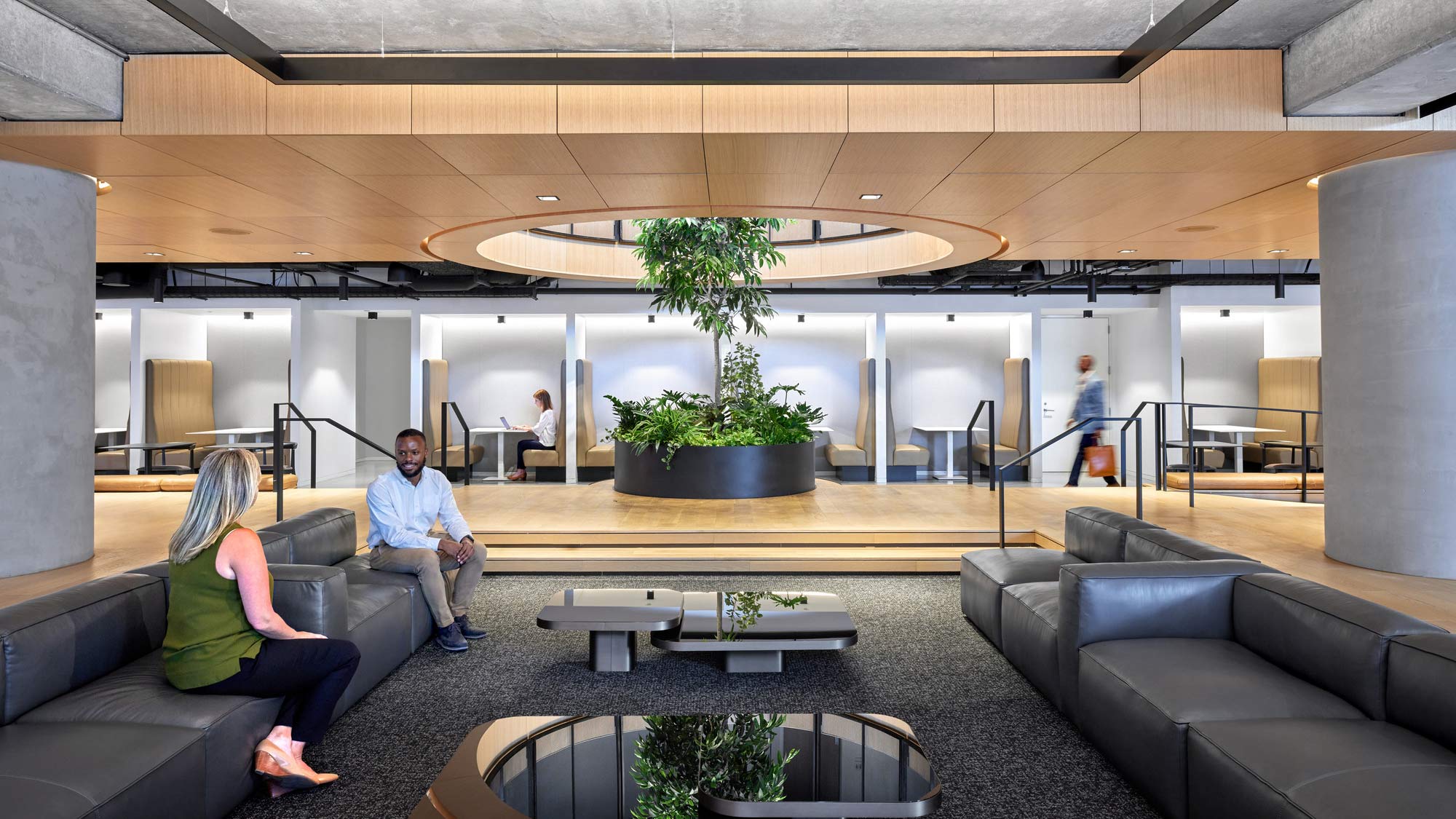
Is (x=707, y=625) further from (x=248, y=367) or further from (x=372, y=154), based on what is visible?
(x=248, y=367)

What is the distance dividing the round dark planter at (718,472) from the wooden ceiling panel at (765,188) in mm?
3018

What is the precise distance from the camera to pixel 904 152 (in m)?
4.55

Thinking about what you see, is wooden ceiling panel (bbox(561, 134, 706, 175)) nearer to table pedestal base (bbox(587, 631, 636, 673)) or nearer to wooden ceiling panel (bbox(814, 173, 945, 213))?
wooden ceiling panel (bbox(814, 173, 945, 213))

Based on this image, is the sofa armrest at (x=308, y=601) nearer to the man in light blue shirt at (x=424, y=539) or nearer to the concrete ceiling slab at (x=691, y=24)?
the man in light blue shirt at (x=424, y=539)

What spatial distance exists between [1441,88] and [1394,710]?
3.26m

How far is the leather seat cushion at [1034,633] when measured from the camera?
347 centimetres

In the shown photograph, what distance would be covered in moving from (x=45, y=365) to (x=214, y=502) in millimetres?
3404

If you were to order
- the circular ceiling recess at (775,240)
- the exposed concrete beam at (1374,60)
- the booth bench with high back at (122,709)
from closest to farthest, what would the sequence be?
the booth bench with high back at (122,709) < the exposed concrete beam at (1374,60) < the circular ceiling recess at (775,240)

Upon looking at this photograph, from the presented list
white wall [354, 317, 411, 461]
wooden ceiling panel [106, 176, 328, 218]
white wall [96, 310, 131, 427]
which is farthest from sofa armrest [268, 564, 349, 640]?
white wall [96, 310, 131, 427]

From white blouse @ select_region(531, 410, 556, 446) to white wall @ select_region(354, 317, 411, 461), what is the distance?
4.50 meters

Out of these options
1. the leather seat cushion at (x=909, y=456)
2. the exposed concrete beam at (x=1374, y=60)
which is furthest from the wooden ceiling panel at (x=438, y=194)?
the leather seat cushion at (x=909, y=456)

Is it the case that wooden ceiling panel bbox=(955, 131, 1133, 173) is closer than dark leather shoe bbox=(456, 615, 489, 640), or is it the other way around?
wooden ceiling panel bbox=(955, 131, 1133, 173)

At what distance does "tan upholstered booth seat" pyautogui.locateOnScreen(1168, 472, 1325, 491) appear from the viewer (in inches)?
369

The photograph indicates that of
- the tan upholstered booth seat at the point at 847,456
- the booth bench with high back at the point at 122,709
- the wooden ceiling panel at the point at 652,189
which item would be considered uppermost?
the wooden ceiling panel at the point at 652,189
